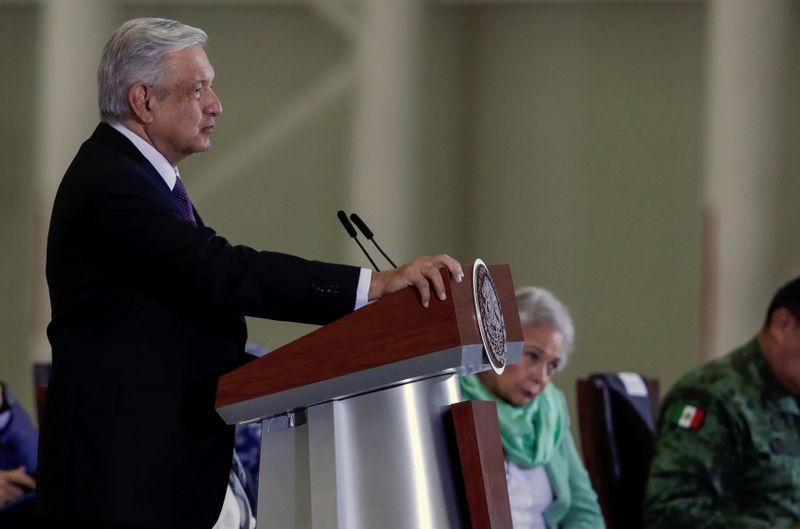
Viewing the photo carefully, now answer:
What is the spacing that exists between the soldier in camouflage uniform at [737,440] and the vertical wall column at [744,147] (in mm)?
3188

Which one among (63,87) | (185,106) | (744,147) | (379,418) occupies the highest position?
(63,87)

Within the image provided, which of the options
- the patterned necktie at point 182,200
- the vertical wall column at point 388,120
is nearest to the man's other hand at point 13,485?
the patterned necktie at point 182,200

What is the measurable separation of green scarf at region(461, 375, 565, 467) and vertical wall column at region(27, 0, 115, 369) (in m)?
4.18

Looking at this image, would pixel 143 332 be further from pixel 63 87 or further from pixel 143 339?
pixel 63 87

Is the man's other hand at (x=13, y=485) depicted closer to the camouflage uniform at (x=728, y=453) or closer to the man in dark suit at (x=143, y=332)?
the man in dark suit at (x=143, y=332)

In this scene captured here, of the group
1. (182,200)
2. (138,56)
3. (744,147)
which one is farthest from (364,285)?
(744,147)

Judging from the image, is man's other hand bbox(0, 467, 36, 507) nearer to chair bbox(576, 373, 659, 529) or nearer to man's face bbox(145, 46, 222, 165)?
man's face bbox(145, 46, 222, 165)

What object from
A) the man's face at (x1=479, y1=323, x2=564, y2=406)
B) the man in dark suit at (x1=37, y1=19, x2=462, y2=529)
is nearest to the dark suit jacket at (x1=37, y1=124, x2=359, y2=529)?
the man in dark suit at (x1=37, y1=19, x2=462, y2=529)

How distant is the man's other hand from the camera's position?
9.47ft

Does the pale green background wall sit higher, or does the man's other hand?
the pale green background wall

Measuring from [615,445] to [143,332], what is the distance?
202 cm

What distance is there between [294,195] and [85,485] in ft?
19.5

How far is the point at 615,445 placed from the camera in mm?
3521

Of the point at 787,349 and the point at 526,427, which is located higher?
the point at 787,349
